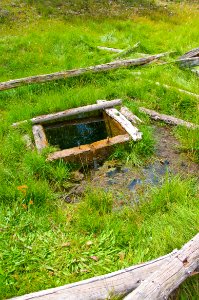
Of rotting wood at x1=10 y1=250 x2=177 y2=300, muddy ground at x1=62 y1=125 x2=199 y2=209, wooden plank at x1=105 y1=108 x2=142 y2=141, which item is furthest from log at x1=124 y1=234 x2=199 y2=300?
wooden plank at x1=105 y1=108 x2=142 y2=141

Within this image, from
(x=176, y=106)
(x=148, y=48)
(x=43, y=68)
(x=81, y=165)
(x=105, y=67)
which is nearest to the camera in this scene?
(x=81, y=165)

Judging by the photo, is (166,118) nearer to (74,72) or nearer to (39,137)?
(39,137)

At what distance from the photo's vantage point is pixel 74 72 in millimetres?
8992

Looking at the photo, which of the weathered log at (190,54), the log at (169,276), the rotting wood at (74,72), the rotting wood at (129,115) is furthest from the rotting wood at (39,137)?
the weathered log at (190,54)

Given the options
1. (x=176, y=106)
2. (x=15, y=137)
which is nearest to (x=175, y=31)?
(x=176, y=106)

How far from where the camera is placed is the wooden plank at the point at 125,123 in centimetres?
635

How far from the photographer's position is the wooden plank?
635 cm

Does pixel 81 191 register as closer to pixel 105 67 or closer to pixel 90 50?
pixel 105 67

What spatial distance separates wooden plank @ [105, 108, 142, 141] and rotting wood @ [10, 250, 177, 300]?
330 cm

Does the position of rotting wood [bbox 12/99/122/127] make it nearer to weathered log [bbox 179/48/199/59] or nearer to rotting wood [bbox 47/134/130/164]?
rotting wood [bbox 47/134/130/164]

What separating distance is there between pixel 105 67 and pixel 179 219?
20.4 ft

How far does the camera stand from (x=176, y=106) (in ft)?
26.0

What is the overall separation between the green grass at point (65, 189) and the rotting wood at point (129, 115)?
249 millimetres

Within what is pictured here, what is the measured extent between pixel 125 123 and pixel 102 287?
13.4ft
